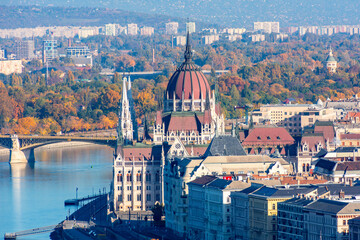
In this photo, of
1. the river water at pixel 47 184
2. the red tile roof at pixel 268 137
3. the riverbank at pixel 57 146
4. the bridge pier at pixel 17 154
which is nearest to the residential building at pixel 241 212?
the river water at pixel 47 184

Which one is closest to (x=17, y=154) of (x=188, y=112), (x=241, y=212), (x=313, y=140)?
(x=188, y=112)

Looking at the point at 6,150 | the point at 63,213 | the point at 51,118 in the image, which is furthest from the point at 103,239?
the point at 51,118

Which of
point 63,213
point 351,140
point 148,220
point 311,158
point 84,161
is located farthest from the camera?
point 84,161

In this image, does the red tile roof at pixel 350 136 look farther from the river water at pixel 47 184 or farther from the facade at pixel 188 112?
the river water at pixel 47 184

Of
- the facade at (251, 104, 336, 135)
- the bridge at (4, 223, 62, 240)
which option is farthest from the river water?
the facade at (251, 104, 336, 135)

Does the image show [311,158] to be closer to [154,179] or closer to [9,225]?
[154,179]

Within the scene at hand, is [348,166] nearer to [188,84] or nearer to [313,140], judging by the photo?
[313,140]
